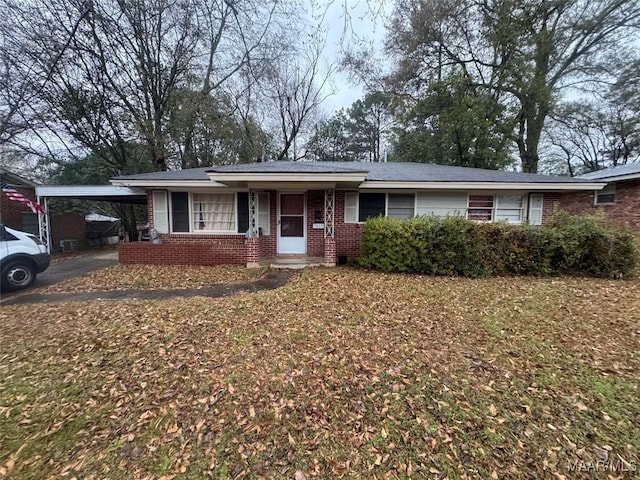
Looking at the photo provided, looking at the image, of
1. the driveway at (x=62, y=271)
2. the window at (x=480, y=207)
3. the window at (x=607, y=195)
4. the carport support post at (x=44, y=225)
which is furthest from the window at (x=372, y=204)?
the carport support post at (x=44, y=225)

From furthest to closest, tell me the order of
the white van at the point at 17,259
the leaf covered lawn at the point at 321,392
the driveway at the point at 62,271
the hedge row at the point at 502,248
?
the hedge row at the point at 502,248 → the driveway at the point at 62,271 → the white van at the point at 17,259 → the leaf covered lawn at the point at 321,392

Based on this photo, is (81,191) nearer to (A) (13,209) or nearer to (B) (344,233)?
(A) (13,209)

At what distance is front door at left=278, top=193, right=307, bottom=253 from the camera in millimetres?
9156

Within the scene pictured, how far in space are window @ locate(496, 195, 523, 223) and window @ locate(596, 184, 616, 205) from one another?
6487mm

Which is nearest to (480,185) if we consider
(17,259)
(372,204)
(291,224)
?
(372,204)

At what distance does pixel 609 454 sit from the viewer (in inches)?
76.9

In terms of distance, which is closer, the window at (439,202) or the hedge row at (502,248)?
the hedge row at (502,248)

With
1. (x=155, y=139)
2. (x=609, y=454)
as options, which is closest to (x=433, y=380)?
(x=609, y=454)

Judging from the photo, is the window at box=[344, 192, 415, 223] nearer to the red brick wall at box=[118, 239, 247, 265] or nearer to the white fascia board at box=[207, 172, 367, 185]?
the white fascia board at box=[207, 172, 367, 185]

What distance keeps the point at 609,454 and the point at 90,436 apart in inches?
160

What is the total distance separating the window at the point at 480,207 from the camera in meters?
9.52

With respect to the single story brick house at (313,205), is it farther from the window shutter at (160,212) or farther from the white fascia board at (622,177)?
the white fascia board at (622,177)

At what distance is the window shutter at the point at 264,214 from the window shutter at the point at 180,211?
8.69ft

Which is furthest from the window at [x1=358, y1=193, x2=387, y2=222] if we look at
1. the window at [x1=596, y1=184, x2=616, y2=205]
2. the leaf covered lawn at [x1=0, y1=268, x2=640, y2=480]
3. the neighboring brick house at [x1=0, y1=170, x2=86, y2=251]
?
the neighboring brick house at [x1=0, y1=170, x2=86, y2=251]
